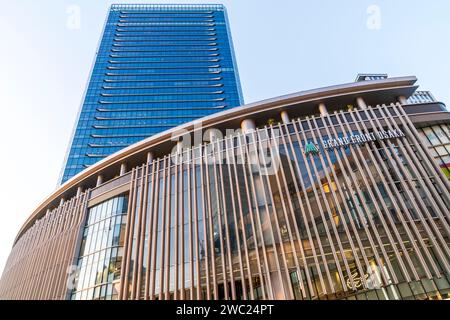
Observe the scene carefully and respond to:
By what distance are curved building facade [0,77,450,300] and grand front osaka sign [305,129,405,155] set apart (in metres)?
0.09

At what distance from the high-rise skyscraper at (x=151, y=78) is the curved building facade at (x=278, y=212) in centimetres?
3706

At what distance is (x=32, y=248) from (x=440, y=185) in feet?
115

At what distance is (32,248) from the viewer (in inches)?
1069

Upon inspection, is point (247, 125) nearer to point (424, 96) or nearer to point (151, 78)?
point (424, 96)

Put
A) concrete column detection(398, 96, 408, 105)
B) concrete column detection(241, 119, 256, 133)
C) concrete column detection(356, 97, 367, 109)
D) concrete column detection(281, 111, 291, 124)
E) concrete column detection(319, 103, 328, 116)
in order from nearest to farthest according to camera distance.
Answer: concrete column detection(356, 97, 367, 109) → concrete column detection(319, 103, 328, 116) → concrete column detection(281, 111, 291, 124) → concrete column detection(398, 96, 408, 105) → concrete column detection(241, 119, 256, 133)

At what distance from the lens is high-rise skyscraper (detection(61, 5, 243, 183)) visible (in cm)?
6012

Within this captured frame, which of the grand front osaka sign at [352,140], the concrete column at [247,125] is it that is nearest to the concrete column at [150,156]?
the concrete column at [247,125]

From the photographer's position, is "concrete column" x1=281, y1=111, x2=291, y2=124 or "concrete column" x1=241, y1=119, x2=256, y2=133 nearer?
"concrete column" x1=281, y1=111, x2=291, y2=124

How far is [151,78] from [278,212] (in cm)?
6542

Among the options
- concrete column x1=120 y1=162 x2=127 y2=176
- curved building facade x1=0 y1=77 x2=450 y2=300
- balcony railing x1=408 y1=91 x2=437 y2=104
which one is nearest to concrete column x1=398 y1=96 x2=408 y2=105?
curved building facade x1=0 y1=77 x2=450 y2=300

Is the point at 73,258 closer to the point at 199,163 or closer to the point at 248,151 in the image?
the point at 199,163

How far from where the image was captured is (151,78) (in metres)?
72.8

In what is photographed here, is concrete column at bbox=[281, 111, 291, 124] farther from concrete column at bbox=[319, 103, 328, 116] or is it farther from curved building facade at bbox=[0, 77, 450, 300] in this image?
concrete column at bbox=[319, 103, 328, 116]
